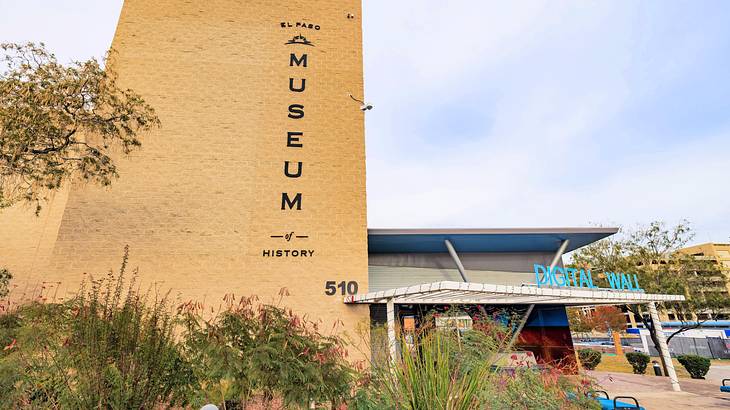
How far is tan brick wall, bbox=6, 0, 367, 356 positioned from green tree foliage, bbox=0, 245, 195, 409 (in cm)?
530

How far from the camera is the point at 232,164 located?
37.4ft

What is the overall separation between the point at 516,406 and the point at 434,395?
188 cm

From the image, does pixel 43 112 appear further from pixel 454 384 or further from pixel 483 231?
pixel 483 231

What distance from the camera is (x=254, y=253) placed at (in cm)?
1055

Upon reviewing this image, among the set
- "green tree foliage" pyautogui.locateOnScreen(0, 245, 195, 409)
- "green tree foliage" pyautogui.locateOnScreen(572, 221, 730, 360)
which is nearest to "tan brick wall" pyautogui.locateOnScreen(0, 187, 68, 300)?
"green tree foliage" pyautogui.locateOnScreen(0, 245, 195, 409)

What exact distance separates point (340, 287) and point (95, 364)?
22.7 feet

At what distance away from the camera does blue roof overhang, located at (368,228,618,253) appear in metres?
11.8

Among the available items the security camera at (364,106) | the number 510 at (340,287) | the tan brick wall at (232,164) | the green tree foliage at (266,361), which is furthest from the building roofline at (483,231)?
the green tree foliage at (266,361)

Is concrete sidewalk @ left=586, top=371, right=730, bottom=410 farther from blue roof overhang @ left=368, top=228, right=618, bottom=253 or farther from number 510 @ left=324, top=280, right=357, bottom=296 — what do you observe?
number 510 @ left=324, top=280, right=357, bottom=296

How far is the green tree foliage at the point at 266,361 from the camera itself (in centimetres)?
457

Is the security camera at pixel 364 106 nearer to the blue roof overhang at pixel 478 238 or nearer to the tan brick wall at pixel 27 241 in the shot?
the blue roof overhang at pixel 478 238

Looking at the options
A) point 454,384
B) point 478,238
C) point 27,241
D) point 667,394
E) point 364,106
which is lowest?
point 667,394

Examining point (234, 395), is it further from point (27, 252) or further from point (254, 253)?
point (27, 252)

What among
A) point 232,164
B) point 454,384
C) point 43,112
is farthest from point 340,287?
Answer: point 43,112
